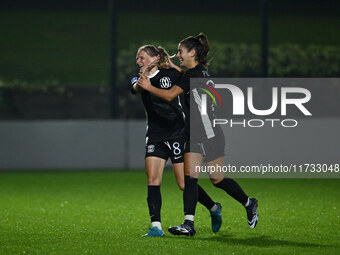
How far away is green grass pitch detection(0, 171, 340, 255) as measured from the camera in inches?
279

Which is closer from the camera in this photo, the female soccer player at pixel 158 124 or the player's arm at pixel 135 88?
the player's arm at pixel 135 88

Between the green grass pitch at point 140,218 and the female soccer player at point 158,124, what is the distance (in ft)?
1.37

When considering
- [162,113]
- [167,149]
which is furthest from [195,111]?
[167,149]

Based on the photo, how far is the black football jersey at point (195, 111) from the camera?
7.42 meters

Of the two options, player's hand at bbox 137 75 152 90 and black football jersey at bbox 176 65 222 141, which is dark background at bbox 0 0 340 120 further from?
player's hand at bbox 137 75 152 90

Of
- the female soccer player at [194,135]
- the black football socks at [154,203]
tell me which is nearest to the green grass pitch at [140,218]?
the black football socks at [154,203]

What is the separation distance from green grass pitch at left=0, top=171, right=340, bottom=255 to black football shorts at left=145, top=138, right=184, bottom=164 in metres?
0.81

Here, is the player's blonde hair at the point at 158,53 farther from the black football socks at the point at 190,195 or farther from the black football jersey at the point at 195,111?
the black football socks at the point at 190,195

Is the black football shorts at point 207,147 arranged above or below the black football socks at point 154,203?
above

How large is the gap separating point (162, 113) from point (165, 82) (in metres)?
0.33

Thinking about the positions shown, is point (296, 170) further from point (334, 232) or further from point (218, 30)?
point (218, 30)

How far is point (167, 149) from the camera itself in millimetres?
7727
